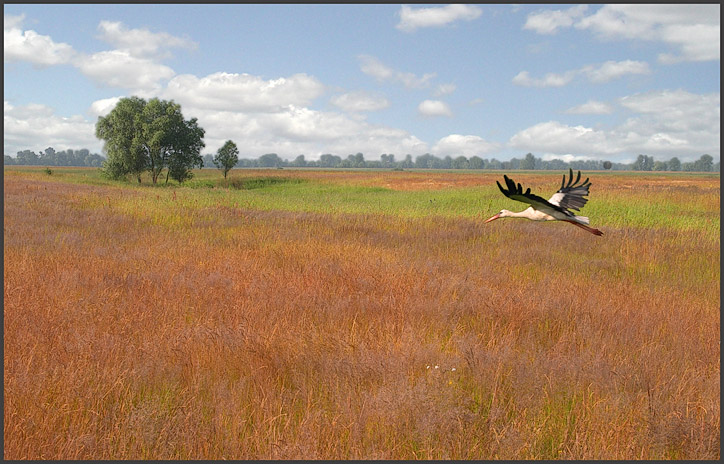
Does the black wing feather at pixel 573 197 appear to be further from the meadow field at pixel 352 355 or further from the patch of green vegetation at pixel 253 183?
the patch of green vegetation at pixel 253 183

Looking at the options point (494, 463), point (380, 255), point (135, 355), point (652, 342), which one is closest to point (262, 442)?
point (494, 463)

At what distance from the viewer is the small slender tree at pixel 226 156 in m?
61.8

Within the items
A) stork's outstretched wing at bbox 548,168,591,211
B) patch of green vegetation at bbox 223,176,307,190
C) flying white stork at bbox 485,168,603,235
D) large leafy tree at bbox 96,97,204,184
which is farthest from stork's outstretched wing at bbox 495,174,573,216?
patch of green vegetation at bbox 223,176,307,190

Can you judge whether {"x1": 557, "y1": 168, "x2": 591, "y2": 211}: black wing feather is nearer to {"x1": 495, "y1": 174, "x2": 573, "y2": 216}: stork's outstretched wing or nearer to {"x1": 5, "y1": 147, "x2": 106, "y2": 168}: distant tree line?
{"x1": 495, "y1": 174, "x2": 573, "y2": 216}: stork's outstretched wing

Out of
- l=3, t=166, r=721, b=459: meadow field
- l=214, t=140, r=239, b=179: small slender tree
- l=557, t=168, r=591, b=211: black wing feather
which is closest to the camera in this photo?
l=3, t=166, r=721, b=459: meadow field

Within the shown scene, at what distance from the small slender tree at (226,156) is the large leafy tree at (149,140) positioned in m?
13.7

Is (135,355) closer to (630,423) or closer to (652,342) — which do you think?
(630,423)

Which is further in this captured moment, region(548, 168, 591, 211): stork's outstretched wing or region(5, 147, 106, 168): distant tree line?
region(5, 147, 106, 168): distant tree line

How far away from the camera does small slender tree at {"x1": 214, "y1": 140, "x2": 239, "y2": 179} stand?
203 feet

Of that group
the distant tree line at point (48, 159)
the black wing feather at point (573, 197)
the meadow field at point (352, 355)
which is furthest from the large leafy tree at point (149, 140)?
the distant tree line at point (48, 159)

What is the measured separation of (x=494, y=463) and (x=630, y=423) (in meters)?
1.12

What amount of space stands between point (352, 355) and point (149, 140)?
46161 millimetres

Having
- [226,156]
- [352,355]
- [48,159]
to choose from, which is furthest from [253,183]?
[48,159]

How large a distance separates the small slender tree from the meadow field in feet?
182
